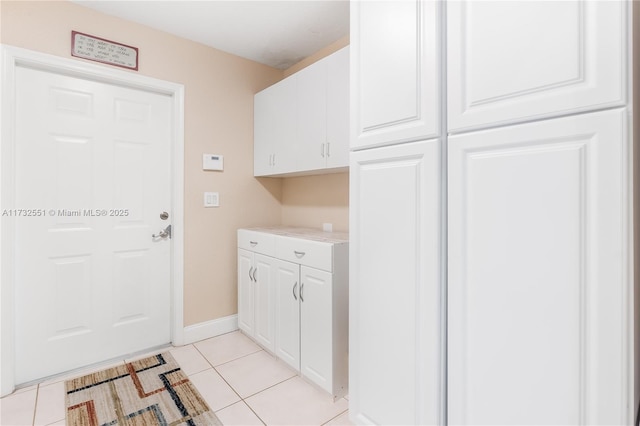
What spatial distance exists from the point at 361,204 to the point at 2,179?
210 cm

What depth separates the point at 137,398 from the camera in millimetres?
1805

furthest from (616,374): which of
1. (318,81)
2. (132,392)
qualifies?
(132,392)

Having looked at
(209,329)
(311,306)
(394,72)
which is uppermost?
(394,72)

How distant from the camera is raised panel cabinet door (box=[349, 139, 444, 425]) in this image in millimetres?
1155

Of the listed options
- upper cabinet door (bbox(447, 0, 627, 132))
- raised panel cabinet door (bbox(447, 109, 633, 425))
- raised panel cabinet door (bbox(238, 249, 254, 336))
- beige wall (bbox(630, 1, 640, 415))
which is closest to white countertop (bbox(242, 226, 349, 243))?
raised panel cabinet door (bbox(238, 249, 254, 336))

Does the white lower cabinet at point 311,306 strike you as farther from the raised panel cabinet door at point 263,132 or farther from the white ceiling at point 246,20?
the white ceiling at point 246,20

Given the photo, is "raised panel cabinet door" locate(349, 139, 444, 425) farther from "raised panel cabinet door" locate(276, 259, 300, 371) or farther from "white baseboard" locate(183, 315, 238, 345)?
"white baseboard" locate(183, 315, 238, 345)

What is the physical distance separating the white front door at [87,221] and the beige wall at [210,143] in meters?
A: 0.19

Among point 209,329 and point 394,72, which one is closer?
point 394,72

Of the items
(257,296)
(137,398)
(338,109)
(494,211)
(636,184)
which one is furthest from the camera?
(257,296)

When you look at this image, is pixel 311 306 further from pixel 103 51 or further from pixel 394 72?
pixel 103 51

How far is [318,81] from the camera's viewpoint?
7.14ft

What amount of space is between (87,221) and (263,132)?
148 centimetres

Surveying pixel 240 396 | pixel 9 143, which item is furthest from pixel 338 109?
pixel 9 143
